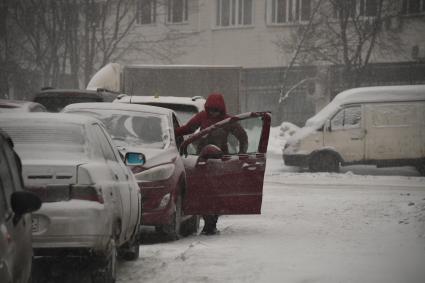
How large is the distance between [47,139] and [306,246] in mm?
3912

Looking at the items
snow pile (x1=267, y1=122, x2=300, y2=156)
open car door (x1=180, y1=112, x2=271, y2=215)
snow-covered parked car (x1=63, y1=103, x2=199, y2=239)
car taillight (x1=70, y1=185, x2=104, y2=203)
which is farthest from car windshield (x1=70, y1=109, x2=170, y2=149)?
snow pile (x1=267, y1=122, x2=300, y2=156)

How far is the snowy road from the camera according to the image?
30.4ft

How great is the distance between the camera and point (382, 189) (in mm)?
21500

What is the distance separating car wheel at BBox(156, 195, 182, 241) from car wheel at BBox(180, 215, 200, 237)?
43.2 inches

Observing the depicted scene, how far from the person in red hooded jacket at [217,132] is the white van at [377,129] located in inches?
490

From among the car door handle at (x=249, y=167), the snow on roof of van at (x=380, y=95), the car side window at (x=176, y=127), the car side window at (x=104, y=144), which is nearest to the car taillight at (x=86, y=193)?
the car side window at (x=104, y=144)

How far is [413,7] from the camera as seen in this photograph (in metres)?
44.5

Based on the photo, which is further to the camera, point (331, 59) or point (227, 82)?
point (331, 59)

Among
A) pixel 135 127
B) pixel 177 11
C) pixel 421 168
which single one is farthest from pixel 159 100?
pixel 177 11

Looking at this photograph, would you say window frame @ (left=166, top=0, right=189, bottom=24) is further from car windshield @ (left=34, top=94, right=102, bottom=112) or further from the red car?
the red car

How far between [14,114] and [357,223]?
6.52 meters

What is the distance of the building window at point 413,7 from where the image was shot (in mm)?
44344

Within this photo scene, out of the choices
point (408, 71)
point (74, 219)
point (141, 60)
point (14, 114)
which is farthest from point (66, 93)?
point (141, 60)

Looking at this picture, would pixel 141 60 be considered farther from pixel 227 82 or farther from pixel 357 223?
pixel 357 223
